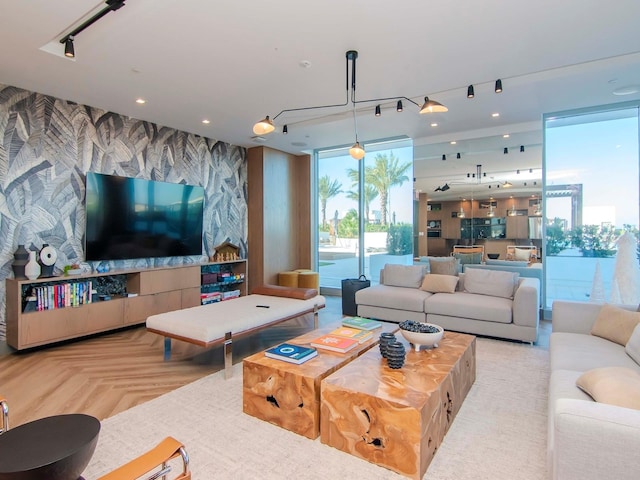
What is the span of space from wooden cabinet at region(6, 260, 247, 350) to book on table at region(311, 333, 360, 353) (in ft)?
10.0

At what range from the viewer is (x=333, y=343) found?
288 cm

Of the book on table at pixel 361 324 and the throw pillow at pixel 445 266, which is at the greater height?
the throw pillow at pixel 445 266

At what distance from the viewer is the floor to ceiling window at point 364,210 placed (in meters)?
6.86

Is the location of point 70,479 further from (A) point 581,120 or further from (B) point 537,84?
(A) point 581,120

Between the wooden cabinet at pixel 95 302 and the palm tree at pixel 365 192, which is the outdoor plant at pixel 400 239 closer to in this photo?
the palm tree at pixel 365 192

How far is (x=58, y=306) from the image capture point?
13.5ft

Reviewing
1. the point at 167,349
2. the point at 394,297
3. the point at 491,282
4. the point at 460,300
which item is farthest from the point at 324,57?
the point at 491,282

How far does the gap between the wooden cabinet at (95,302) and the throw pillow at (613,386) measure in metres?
4.85

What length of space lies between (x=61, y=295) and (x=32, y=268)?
420mm

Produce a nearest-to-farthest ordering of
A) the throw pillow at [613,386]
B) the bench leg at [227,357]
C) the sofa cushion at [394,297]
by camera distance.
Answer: the throw pillow at [613,386] → the bench leg at [227,357] → the sofa cushion at [394,297]

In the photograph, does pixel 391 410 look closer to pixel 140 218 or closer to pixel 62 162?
pixel 140 218

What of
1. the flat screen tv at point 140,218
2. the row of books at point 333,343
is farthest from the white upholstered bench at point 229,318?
the flat screen tv at point 140,218

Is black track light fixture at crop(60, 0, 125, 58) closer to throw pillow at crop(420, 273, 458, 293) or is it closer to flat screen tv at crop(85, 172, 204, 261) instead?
flat screen tv at crop(85, 172, 204, 261)

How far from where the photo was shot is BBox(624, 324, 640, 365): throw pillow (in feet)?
7.79
